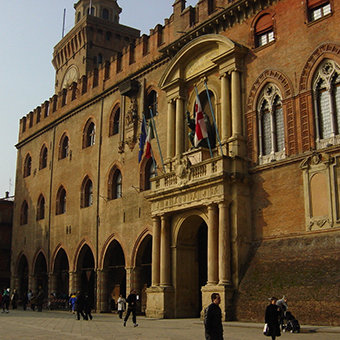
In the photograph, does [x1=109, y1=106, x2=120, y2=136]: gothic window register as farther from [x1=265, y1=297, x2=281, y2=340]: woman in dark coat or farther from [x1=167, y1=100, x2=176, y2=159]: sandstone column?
[x1=265, y1=297, x2=281, y2=340]: woman in dark coat

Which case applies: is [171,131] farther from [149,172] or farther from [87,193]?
[87,193]

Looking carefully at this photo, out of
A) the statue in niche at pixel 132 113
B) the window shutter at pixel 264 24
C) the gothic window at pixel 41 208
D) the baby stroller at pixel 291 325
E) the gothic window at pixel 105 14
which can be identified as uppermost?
the gothic window at pixel 105 14

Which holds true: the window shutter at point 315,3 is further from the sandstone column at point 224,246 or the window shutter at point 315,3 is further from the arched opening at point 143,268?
the arched opening at point 143,268

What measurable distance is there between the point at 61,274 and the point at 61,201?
4.44m

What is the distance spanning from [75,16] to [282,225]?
30.9m

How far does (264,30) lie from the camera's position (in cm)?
1933

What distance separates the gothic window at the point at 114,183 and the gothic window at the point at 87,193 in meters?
2.48

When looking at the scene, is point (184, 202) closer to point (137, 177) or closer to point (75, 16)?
point (137, 177)

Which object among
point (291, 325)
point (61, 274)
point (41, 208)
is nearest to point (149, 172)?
point (61, 274)

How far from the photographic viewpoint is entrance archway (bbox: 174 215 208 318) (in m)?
20.0

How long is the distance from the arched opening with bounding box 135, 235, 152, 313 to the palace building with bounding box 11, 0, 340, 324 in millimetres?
57

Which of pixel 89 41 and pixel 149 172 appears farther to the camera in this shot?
pixel 89 41

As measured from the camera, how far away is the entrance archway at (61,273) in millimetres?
30598

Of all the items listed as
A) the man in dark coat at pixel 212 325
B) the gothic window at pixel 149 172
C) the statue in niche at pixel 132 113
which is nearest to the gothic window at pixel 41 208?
the statue in niche at pixel 132 113
